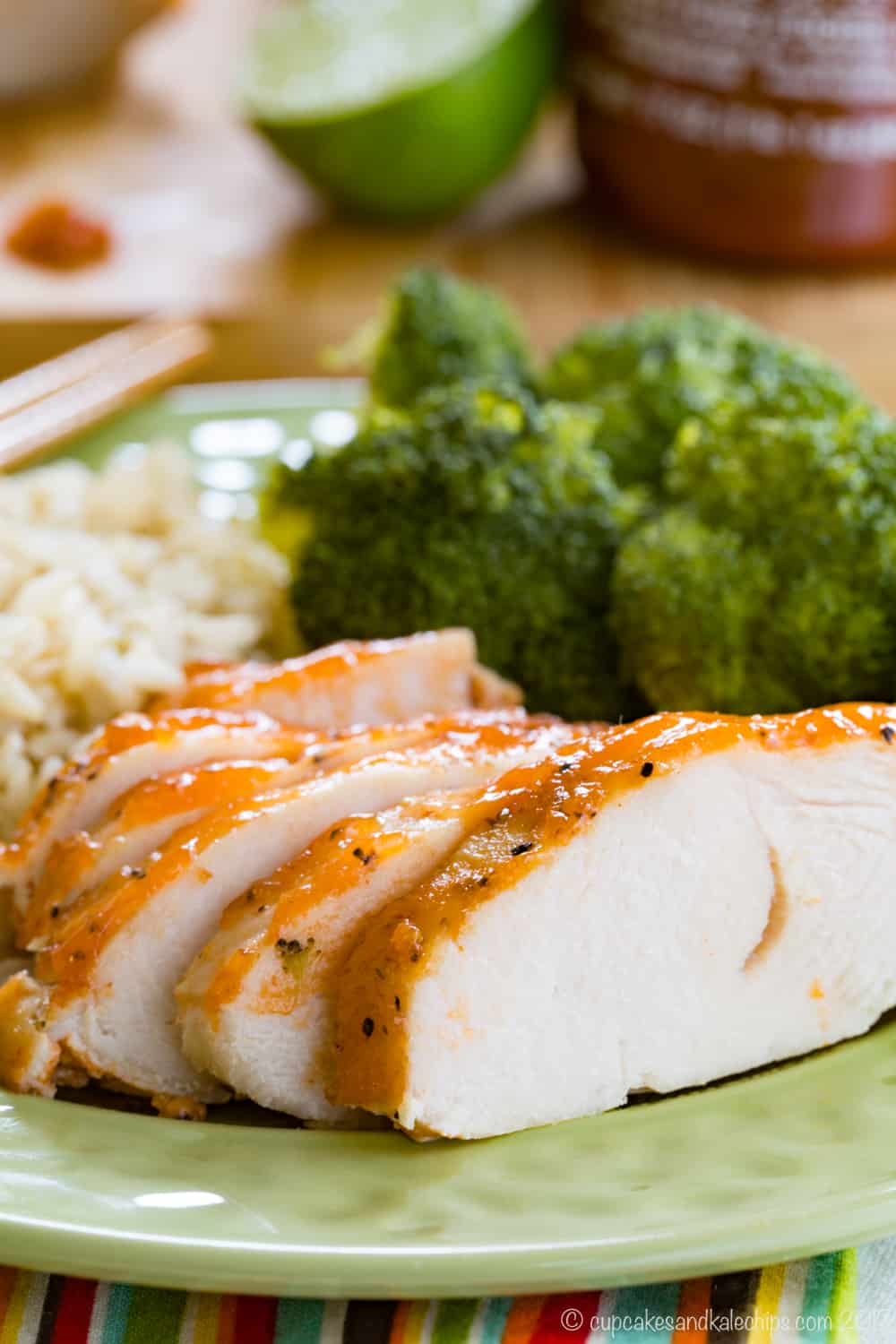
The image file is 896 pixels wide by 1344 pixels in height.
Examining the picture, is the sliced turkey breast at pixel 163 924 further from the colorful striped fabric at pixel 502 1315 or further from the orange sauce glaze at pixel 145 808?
the colorful striped fabric at pixel 502 1315

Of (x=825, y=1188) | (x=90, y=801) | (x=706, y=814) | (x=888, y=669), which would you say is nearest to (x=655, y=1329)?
(x=825, y=1188)

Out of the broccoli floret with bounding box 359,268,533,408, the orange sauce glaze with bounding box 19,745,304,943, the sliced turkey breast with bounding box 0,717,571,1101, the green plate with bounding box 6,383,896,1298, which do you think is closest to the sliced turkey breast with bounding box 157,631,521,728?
the orange sauce glaze with bounding box 19,745,304,943

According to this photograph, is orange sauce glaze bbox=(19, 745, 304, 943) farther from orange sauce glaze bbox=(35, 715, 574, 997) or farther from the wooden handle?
the wooden handle

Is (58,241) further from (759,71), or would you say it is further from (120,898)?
(120,898)

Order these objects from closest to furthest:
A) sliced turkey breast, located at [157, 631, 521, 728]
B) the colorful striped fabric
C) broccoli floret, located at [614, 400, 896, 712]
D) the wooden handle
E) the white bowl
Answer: the colorful striped fabric, sliced turkey breast, located at [157, 631, 521, 728], broccoli floret, located at [614, 400, 896, 712], the wooden handle, the white bowl

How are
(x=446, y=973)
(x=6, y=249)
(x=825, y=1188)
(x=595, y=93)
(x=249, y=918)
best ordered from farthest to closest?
(x=6, y=249), (x=595, y=93), (x=249, y=918), (x=446, y=973), (x=825, y=1188)

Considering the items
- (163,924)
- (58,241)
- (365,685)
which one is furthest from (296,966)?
(58,241)

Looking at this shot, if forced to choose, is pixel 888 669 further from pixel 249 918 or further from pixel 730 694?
pixel 249 918
